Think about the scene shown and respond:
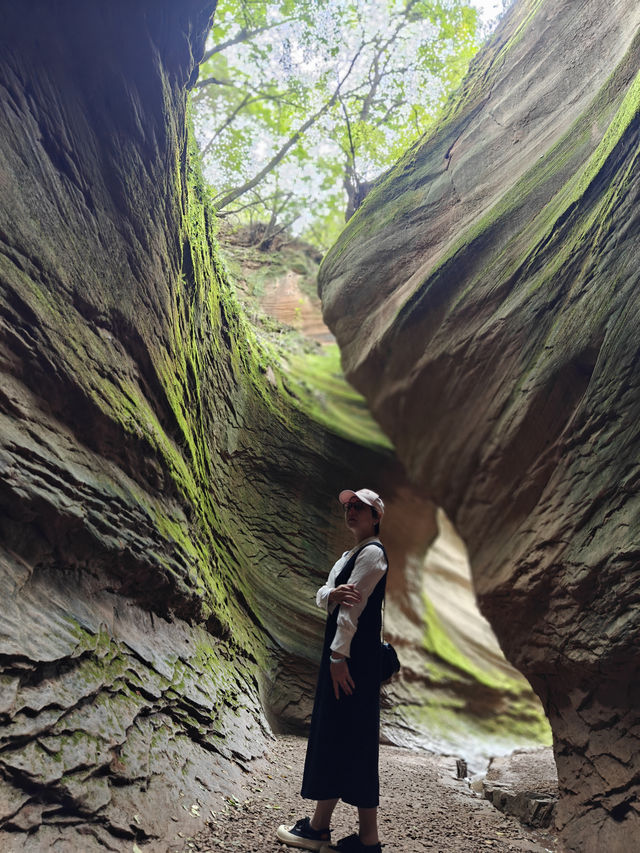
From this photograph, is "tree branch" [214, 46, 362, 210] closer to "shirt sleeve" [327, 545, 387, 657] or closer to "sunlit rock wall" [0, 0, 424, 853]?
"sunlit rock wall" [0, 0, 424, 853]

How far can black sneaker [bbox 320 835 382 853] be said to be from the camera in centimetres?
288

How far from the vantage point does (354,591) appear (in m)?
3.07

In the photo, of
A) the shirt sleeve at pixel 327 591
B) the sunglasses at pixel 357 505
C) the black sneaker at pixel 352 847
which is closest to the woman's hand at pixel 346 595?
the shirt sleeve at pixel 327 591

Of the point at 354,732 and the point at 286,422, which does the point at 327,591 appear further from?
the point at 286,422

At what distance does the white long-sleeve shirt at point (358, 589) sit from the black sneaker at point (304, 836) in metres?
1.10

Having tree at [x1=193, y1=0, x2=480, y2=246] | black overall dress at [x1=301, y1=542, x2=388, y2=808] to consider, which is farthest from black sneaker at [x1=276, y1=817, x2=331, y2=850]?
tree at [x1=193, y1=0, x2=480, y2=246]

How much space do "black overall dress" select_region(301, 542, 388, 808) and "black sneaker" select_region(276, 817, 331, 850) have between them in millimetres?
251

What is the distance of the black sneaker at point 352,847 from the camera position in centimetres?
288

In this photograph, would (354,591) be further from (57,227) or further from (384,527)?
(384,527)

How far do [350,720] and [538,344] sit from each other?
540cm

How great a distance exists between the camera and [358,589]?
3088 millimetres

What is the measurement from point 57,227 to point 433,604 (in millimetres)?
13543

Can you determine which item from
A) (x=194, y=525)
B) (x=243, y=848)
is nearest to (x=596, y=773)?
(x=243, y=848)

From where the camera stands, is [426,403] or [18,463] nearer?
[18,463]
